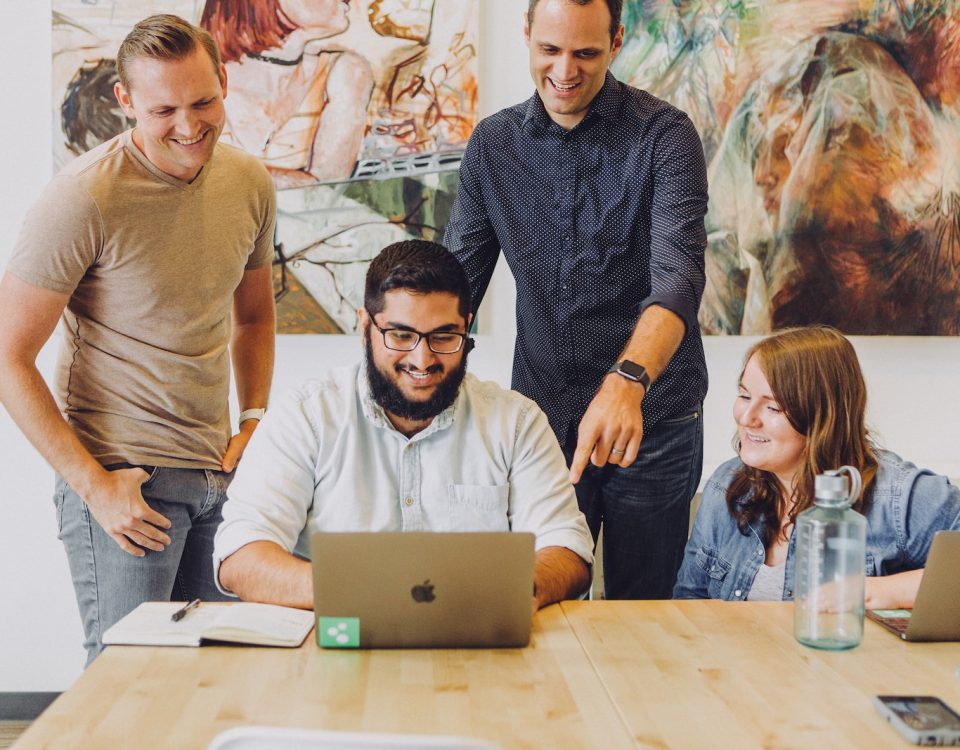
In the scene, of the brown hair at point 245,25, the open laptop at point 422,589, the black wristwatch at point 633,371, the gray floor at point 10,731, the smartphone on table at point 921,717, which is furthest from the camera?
the gray floor at point 10,731

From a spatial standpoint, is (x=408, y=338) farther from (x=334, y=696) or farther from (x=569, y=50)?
(x=334, y=696)

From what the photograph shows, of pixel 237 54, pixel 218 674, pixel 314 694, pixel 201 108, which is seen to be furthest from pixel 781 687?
pixel 237 54

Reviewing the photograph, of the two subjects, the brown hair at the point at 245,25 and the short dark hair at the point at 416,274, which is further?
the brown hair at the point at 245,25

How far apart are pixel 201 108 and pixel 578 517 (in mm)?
1067

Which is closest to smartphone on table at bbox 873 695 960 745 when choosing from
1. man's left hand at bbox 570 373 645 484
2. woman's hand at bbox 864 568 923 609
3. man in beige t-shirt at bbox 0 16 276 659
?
woman's hand at bbox 864 568 923 609

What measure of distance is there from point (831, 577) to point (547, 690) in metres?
0.50


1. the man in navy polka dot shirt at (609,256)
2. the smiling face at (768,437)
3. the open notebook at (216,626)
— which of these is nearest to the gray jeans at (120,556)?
the open notebook at (216,626)

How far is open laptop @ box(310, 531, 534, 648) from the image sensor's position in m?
1.44

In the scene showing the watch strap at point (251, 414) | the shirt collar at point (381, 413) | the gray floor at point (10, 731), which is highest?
the shirt collar at point (381, 413)

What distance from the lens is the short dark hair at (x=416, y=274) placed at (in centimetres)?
200

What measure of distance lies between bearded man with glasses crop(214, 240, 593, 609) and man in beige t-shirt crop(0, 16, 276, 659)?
0.23 metres

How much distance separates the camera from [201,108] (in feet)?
6.82

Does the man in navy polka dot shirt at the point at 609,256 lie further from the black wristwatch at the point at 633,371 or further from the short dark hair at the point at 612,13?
the black wristwatch at the point at 633,371

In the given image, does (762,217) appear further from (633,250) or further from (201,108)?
(201,108)
